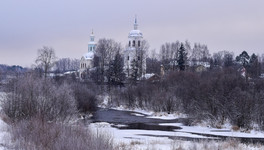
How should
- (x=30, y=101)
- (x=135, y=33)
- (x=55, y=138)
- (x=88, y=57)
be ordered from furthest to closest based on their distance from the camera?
(x=88, y=57), (x=135, y=33), (x=30, y=101), (x=55, y=138)

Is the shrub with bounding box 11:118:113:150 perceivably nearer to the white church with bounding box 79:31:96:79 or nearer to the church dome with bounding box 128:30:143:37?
the church dome with bounding box 128:30:143:37

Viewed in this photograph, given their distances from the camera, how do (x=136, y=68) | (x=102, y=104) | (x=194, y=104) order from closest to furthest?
(x=194, y=104)
(x=102, y=104)
(x=136, y=68)

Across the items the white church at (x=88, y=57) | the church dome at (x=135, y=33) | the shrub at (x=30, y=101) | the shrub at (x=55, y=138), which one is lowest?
the shrub at (x=55, y=138)

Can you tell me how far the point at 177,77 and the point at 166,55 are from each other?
34418 millimetres

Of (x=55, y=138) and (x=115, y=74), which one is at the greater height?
(x=115, y=74)

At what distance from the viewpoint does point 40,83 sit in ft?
76.5

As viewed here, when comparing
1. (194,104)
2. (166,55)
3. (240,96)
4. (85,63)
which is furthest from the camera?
(85,63)

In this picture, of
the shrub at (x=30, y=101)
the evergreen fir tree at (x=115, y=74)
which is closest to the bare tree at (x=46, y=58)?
the evergreen fir tree at (x=115, y=74)

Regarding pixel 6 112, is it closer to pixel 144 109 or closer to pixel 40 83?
pixel 40 83

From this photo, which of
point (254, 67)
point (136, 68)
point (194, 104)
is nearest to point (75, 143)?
point (194, 104)

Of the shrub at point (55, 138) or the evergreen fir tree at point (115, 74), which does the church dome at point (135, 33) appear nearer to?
the evergreen fir tree at point (115, 74)

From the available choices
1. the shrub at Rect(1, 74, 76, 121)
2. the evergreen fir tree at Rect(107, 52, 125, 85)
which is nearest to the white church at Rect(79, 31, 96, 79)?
the evergreen fir tree at Rect(107, 52, 125, 85)

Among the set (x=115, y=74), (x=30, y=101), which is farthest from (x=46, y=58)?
(x=30, y=101)

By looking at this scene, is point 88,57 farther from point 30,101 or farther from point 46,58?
point 30,101
